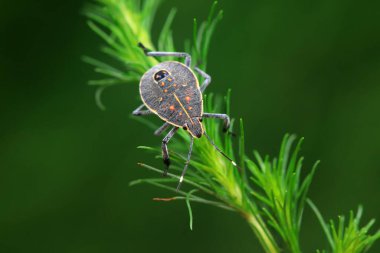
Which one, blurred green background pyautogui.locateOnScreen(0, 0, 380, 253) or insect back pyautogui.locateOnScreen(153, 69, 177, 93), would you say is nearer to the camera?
insect back pyautogui.locateOnScreen(153, 69, 177, 93)

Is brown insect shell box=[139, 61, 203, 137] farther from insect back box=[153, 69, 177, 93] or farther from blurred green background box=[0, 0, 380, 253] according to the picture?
blurred green background box=[0, 0, 380, 253]

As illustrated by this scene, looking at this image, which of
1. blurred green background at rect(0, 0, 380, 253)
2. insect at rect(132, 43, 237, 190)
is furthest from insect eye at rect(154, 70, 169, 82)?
blurred green background at rect(0, 0, 380, 253)

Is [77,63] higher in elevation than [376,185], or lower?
higher

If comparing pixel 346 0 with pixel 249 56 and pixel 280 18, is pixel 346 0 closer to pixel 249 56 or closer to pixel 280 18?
pixel 280 18

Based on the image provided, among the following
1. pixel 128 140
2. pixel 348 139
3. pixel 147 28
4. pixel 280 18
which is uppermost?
pixel 147 28

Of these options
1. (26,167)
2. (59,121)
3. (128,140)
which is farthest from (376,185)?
(26,167)

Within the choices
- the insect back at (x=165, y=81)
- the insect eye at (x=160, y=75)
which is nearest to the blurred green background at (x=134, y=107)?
the insect back at (x=165, y=81)
